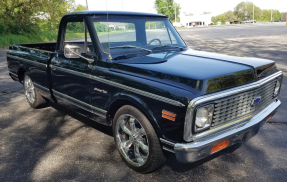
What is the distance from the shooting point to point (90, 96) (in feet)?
11.9

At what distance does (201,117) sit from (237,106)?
517mm

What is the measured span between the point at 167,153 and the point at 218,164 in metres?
0.81

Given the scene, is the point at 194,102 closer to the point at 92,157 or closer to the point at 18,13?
the point at 92,157

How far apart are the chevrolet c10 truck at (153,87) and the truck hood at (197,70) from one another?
0.4 inches

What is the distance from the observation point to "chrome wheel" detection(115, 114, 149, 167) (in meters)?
3.07

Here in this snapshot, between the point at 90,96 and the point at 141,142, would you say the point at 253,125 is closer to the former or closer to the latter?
the point at 141,142

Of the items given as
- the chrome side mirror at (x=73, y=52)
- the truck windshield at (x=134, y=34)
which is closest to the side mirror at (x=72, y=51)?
the chrome side mirror at (x=73, y=52)

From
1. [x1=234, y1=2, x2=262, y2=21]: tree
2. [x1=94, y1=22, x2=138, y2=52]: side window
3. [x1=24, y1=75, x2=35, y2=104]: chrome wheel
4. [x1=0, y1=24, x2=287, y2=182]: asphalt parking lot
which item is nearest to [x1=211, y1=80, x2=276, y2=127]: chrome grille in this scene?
[x1=0, y1=24, x2=287, y2=182]: asphalt parking lot

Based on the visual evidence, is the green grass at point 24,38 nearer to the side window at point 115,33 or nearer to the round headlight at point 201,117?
the side window at point 115,33

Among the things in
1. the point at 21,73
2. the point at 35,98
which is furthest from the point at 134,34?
the point at 21,73

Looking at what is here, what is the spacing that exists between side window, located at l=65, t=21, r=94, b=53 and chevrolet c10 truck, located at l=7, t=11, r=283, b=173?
0.01 metres

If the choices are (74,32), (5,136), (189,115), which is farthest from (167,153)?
(5,136)

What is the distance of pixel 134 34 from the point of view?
4.03 m

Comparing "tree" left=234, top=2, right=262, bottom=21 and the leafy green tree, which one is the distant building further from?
the leafy green tree
